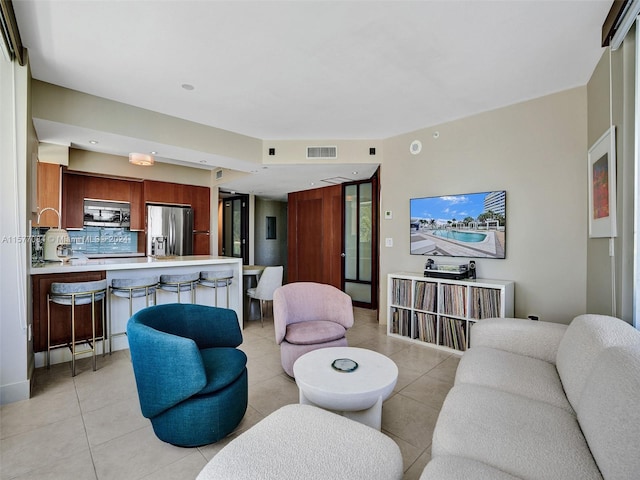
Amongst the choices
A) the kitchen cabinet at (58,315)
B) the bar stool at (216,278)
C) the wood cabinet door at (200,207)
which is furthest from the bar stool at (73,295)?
the wood cabinet door at (200,207)

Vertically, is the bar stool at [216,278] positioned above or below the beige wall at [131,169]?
below

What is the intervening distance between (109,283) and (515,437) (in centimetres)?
371

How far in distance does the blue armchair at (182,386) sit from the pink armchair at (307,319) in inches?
26.7

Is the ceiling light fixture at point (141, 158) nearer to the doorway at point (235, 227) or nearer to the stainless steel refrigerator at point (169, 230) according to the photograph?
the stainless steel refrigerator at point (169, 230)

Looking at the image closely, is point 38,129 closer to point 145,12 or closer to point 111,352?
point 145,12

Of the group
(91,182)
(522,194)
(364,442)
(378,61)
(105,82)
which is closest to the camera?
(364,442)

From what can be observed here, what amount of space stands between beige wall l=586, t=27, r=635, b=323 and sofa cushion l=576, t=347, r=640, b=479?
99 centimetres

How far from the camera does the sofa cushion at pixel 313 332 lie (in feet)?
8.73

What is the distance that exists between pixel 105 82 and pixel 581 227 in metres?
4.65

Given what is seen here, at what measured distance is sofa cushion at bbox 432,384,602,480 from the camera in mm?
1101

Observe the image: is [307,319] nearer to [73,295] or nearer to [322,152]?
[73,295]

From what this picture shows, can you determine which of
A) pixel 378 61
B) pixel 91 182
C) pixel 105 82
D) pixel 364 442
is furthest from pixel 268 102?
pixel 91 182

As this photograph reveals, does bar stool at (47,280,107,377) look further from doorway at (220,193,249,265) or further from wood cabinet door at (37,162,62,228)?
doorway at (220,193,249,265)

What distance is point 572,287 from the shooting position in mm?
2941
